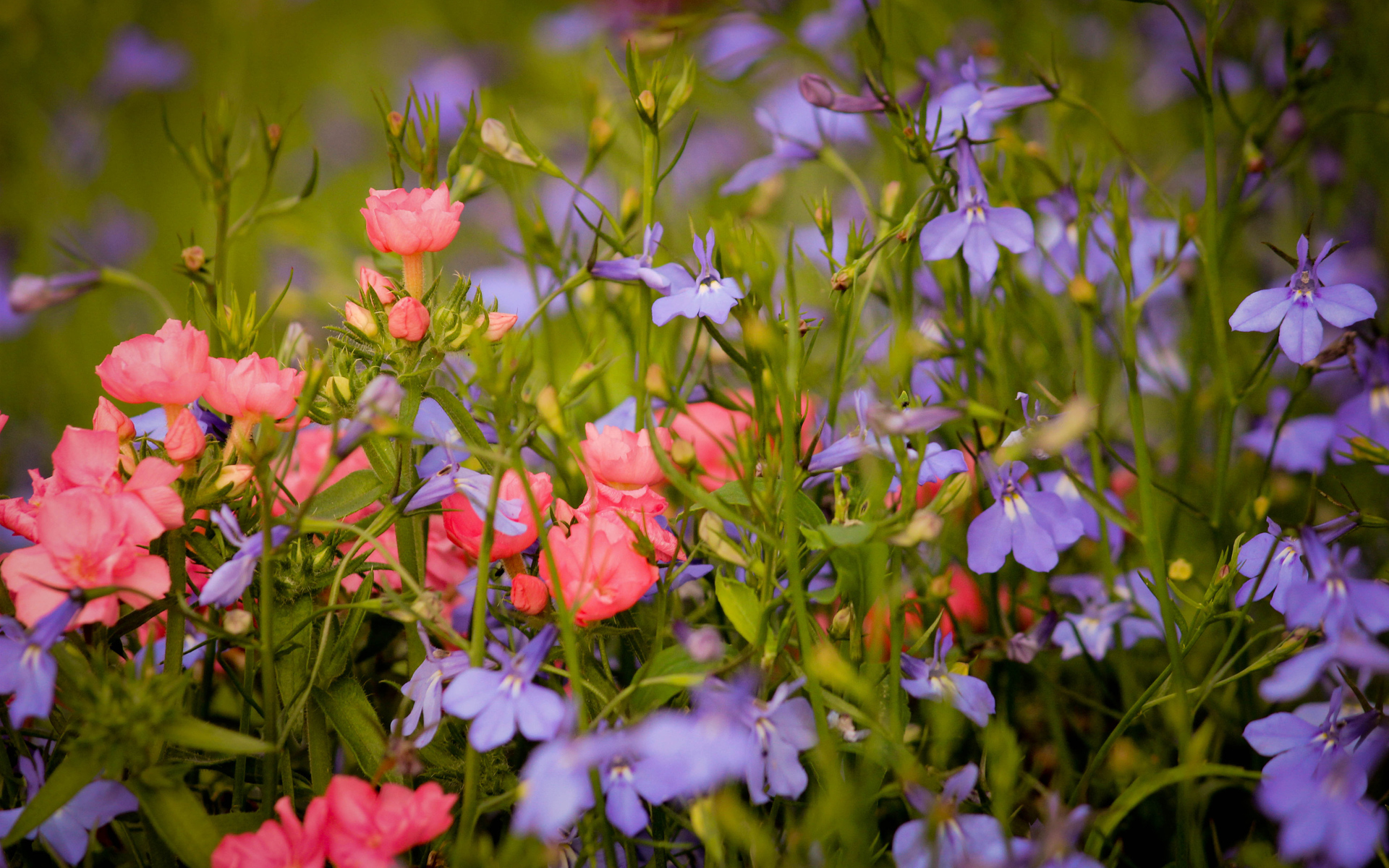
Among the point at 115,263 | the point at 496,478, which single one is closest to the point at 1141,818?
the point at 496,478

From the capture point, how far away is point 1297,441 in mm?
860

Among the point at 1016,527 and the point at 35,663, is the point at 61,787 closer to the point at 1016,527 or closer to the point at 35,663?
the point at 35,663

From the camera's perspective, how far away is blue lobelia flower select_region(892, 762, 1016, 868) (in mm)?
466

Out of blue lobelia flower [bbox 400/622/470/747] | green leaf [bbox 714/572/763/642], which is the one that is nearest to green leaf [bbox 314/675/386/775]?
blue lobelia flower [bbox 400/622/470/747]

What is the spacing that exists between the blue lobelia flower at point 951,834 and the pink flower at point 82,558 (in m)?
0.41

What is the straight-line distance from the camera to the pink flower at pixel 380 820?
46 cm

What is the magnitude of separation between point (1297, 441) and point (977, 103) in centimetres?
44

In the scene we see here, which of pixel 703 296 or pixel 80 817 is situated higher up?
pixel 703 296

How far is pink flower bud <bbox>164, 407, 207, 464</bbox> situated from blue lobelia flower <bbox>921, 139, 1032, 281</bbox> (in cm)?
47

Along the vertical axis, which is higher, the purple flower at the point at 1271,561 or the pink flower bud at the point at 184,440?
the pink flower bud at the point at 184,440

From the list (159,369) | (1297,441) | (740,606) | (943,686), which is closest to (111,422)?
(159,369)

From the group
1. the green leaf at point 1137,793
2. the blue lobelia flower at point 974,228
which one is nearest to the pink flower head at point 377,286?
the blue lobelia flower at point 974,228

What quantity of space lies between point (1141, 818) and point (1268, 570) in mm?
214

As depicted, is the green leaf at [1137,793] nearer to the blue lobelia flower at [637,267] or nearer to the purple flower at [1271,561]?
the purple flower at [1271,561]
